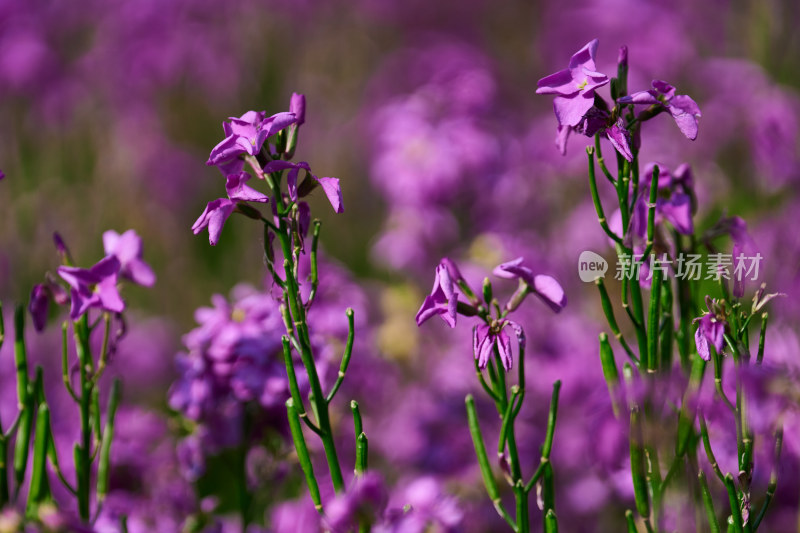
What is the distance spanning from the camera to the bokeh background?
7.88 ft

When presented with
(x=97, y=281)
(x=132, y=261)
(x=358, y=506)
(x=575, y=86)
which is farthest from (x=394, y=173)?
(x=358, y=506)

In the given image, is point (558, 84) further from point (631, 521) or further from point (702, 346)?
point (631, 521)

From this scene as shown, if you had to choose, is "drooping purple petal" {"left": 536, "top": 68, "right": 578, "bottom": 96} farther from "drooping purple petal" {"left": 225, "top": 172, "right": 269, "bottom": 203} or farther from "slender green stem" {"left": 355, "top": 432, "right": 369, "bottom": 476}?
"slender green stem" {"left": 355, "top": 432, "right": 369, "bottom": 476}

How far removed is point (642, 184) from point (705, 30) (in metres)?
4.38

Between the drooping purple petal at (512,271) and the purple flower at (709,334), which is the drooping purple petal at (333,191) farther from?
the purple flower at (709,334)

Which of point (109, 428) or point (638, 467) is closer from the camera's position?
point (638, 467)

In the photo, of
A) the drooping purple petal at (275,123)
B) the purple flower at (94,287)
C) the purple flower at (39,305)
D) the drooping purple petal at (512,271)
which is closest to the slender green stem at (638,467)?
the drooping purple petal at (512,271)

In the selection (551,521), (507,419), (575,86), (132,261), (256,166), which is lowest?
(551,521)

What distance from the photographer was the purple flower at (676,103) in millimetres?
1141

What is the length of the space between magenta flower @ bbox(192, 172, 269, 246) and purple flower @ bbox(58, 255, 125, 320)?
0.79 ft

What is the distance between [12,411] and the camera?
282cm

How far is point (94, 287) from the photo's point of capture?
1380 mm

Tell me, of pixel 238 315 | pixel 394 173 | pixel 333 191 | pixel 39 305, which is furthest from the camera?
pixel 394 173

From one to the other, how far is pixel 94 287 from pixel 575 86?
75 centimetres
